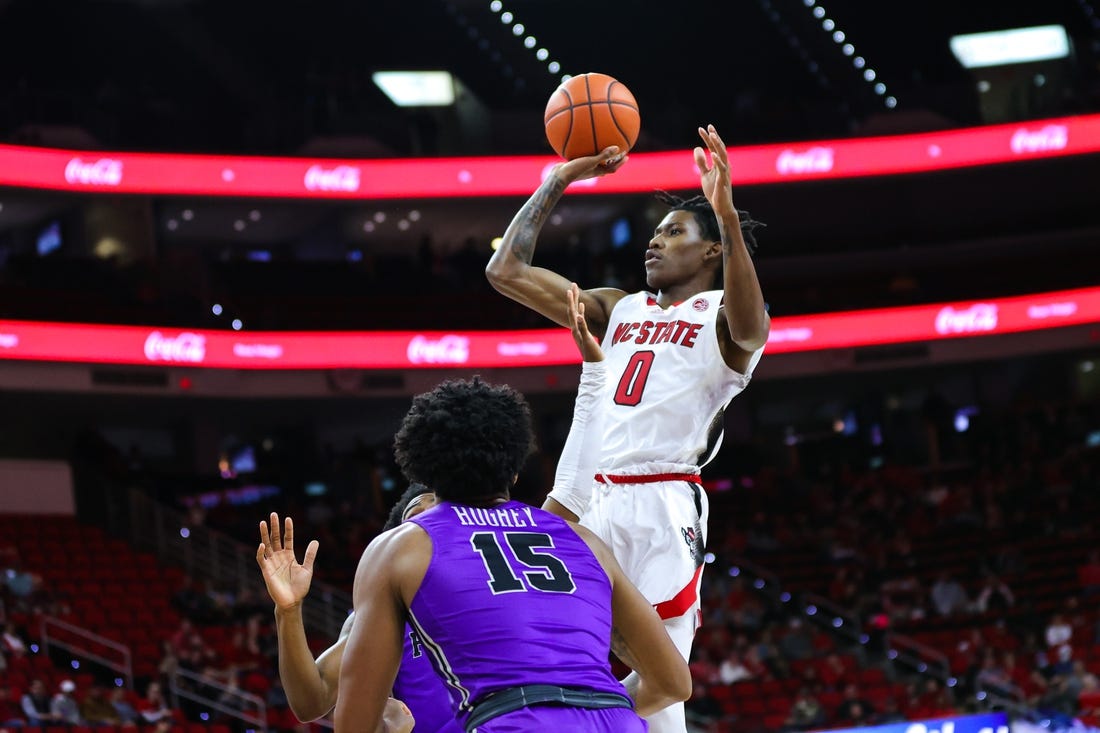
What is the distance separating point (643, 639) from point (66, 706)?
11.0 m

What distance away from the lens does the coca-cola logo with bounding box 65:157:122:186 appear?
68.2ft

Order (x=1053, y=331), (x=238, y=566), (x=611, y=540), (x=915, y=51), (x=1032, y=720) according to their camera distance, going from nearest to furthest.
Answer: (x=611, y=540) < (x=1032, y=720) < (x=238, y=566) < (x=1053, y=331) < (x=915, y=51)

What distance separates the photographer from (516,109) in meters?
27.0

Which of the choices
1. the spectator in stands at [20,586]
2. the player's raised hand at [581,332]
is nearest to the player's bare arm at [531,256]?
the player's raised hand at [581,332]

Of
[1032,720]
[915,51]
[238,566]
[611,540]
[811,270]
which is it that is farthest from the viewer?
[915,51]

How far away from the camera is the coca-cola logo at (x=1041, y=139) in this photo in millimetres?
22688

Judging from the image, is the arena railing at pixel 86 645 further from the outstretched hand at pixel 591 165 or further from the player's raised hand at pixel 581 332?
the player's raised hand at pixel 581 332

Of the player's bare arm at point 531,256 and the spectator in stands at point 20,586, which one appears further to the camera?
the spectator in stands at point 20,586

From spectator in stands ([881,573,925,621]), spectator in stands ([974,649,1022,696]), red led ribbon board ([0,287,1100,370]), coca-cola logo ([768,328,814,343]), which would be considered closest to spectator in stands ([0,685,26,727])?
red led ribbon board ([0,287,1100,370])

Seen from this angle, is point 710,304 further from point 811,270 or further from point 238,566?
point 811,270

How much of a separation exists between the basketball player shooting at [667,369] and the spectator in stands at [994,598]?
15.2 meters

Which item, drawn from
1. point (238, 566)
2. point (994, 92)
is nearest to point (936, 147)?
point (994, 92)

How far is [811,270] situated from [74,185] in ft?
41.7

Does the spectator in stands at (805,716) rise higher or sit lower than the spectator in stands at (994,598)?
lower
